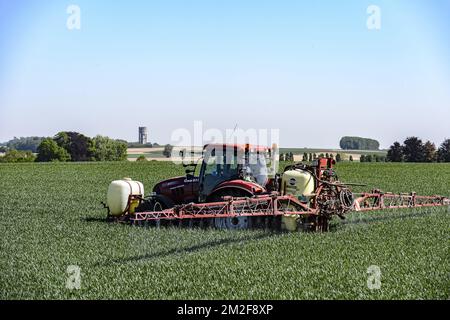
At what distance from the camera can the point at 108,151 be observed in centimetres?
7375

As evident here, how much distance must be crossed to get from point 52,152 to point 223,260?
66.9 m

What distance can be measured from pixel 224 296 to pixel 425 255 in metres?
4.63

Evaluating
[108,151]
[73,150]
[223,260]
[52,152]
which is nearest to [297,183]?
[223,260]

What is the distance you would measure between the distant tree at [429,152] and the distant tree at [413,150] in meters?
0.41

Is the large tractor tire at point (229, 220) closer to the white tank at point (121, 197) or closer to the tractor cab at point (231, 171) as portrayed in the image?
the tractor cab at point (231, 171)

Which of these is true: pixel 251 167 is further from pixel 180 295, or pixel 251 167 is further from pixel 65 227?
pixel 180 295

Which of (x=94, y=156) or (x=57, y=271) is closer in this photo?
(x=57, y=271)

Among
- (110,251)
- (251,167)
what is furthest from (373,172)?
(110,251)

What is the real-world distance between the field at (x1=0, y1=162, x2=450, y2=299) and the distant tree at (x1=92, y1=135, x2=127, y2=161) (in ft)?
188

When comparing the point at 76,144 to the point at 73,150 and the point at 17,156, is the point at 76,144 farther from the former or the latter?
the point at 17,156

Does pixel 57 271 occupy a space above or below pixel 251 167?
below

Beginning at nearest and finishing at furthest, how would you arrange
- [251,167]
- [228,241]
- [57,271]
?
1. [57,271]
2. [228,241]
3. [251,167]
